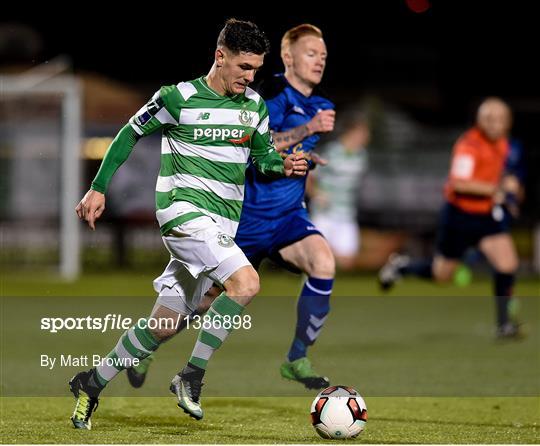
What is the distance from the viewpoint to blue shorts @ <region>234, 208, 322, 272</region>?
7.75 metres

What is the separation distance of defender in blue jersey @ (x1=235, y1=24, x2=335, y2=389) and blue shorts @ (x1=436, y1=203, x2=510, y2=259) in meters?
4.14

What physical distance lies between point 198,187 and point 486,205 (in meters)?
5.57

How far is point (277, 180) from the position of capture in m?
7.74

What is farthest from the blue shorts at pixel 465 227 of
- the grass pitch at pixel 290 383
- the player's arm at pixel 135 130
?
the player's arm at pixel 135 130

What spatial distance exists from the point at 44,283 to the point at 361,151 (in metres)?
4.73

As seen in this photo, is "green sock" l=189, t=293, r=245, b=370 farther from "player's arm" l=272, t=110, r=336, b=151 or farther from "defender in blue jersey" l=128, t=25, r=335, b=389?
"player's arm" l=272, t=110, r=336, b=151

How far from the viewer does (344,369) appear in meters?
9.29

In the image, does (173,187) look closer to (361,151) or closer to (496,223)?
(496,223)

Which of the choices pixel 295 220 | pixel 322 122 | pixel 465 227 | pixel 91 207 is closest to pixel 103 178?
pixel 91 207

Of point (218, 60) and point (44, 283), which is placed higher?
point (218, 60)

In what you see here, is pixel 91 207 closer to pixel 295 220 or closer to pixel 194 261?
pixel 194 261

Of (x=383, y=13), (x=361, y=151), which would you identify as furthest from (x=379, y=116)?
(x=383, y=13)

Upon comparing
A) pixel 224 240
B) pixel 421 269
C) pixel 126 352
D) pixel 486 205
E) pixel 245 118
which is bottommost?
pixel 421 269

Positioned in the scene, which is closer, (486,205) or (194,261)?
(194,261)
